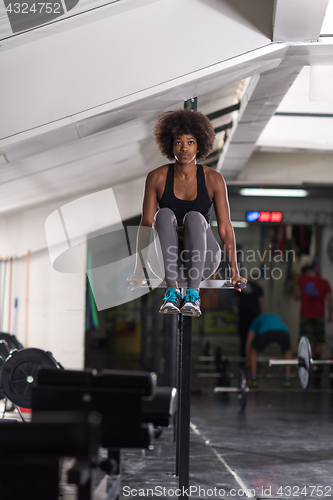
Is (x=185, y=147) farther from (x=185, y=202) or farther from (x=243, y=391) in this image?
(x=243, y=391)

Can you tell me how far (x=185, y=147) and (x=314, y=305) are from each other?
5.26m

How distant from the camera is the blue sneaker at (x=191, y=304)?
2.40m

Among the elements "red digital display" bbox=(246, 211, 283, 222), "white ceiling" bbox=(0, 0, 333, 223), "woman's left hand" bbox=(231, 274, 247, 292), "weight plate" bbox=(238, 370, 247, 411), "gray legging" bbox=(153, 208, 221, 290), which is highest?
"white ceiling" bbox=(0, 0, 333, 223)

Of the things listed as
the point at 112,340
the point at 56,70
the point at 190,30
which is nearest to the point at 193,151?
the point at 190,30

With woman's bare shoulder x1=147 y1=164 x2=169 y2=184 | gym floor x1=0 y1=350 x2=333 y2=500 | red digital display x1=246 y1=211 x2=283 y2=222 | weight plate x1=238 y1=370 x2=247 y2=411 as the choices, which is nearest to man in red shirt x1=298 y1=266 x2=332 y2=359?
gym floor x1=0 y1=350 x2=333 y2=500

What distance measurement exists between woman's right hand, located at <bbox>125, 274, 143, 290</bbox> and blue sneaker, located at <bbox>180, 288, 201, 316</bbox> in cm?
30

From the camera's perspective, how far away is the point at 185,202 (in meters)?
2.67

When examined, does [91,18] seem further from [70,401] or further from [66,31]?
[70,401]

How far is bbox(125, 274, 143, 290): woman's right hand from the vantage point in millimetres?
2639

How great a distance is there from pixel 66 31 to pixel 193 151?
2.97 ft

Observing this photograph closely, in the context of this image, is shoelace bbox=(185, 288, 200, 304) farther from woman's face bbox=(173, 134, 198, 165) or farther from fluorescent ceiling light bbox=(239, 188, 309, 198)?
fluorescent ceiling light bbox=(239, 188, 309, 198)

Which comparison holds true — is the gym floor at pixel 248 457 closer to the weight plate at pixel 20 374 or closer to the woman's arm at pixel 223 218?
the weight plate at pixel 20 374

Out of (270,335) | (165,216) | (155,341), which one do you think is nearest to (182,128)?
(165,216)

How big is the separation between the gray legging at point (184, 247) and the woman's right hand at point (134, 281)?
0.18 metres
